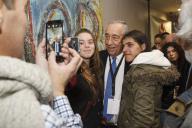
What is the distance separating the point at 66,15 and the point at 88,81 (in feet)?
4.31

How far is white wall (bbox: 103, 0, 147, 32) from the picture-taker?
5328 millimetres

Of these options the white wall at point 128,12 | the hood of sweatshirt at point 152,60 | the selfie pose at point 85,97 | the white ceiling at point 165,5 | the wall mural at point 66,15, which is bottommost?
the selfie pose at point 85,97

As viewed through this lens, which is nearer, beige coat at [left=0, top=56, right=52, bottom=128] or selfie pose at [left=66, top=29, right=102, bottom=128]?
beige coat at [left=0, top=56, right=52, bottom=128]

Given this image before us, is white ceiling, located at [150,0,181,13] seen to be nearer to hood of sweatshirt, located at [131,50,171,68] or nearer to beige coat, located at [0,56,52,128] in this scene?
hood of sweatshirt, located at [131,50,171,68]

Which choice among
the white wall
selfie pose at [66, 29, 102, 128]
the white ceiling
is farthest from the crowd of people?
the white ceiling

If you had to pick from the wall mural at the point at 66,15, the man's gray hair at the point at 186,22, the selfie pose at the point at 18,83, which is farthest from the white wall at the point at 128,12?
the selfie pose at the point at 18,83

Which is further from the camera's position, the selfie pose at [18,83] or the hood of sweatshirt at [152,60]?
the hood of sweatshirt at [152,60]

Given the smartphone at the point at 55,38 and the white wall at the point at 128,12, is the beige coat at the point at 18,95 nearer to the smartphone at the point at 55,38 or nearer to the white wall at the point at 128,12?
the smartphone at the point at 55,38

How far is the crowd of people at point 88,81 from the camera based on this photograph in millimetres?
722

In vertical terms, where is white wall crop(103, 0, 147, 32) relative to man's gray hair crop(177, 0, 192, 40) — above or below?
above

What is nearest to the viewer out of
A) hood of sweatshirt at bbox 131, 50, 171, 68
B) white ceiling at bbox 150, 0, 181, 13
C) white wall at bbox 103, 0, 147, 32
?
hood of sweatshirt at bbox 131, 50, 171, 68

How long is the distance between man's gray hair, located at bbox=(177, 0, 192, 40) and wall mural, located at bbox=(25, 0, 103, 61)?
1.33 m

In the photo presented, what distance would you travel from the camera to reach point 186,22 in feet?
5.61

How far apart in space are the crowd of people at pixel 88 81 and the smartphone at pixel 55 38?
0.08 ft
